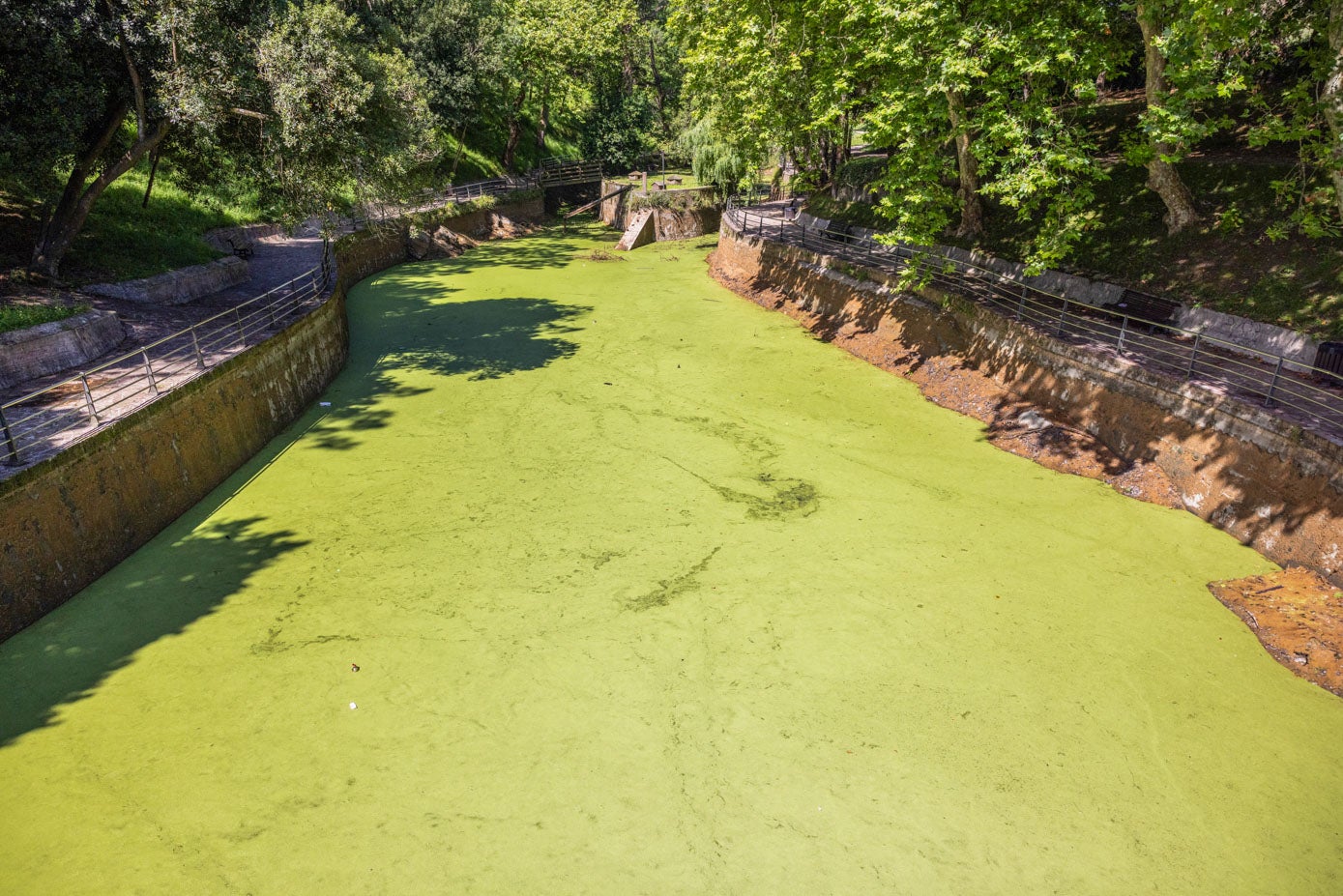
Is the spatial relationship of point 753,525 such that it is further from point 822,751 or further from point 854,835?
point 854,835

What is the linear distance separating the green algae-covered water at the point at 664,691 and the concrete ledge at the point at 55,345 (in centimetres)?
417

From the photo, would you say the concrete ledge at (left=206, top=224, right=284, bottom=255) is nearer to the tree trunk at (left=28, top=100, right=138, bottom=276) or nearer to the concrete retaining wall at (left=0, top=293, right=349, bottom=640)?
the tree trunk at (left=28, top=100, right=138, bottom=276)

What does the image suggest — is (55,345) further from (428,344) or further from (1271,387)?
(1271,387)

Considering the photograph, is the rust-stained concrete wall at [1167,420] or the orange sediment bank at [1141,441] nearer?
the orange sediment bank at [1141,441]

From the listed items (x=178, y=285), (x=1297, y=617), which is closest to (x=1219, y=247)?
(x=1297, y=617)

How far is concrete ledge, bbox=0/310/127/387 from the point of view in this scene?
13102 millimetres

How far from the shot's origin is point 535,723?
827 centimetres

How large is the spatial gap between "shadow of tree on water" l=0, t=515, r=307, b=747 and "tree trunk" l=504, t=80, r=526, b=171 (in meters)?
34.8

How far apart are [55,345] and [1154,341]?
821 inches

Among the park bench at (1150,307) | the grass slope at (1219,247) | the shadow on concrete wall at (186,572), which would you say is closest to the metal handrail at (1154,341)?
Answer: the park bench at (1150,307)

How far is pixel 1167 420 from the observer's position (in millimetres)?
12477

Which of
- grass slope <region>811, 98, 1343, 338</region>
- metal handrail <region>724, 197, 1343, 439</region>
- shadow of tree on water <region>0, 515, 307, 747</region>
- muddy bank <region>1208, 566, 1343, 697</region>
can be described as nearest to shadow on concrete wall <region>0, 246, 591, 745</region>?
shadow of tree on water <region>0, 515, 307, 747</region>

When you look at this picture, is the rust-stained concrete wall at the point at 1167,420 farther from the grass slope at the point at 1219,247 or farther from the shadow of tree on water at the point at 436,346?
the shadow of tree on water at the point at 436,346

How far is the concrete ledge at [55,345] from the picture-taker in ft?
43.0
